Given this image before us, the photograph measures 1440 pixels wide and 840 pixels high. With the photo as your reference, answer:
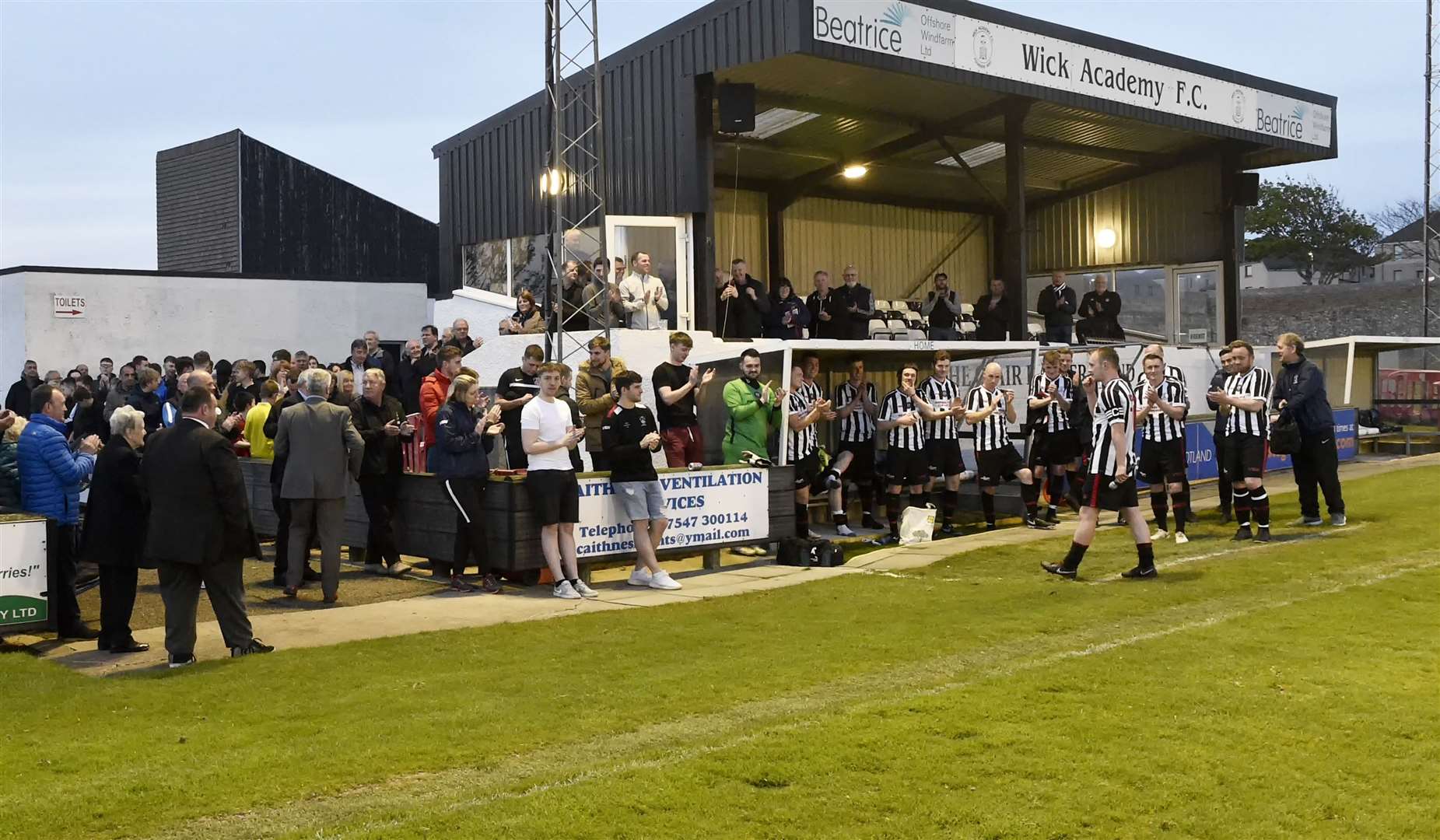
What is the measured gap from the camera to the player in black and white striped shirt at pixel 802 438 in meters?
13.6

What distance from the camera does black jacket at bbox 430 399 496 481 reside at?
35.4ft

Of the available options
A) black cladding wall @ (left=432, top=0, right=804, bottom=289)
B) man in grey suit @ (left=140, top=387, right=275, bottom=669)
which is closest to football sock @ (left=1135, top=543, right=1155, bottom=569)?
man in grey suit @ (left=140, top=387, right=275, bottom=669)

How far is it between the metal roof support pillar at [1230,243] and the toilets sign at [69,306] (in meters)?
20.6

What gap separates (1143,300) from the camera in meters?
26.9

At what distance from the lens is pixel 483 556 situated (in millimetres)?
10906

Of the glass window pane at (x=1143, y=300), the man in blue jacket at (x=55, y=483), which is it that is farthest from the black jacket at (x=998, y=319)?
the man in blue jacket at (x=55, y=483)

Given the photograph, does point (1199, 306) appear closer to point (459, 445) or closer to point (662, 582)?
point (662, 582)

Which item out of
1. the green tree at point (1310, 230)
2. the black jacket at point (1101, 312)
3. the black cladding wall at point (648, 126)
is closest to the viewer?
the black cladding wall at point (648, 126)

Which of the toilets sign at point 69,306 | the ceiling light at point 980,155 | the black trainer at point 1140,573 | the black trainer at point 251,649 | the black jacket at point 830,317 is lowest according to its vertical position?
the black trainer at point 251,649

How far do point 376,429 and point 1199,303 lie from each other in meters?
19.2

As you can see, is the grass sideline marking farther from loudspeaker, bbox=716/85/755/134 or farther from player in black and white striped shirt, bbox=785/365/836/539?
loudspeaker, bbox=716/85/755/134

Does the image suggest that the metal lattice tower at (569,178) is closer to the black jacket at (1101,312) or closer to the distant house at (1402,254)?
the black jacket at (1101,312)

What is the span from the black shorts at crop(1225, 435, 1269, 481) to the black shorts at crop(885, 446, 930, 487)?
119 inches

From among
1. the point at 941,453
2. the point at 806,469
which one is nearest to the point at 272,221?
the point at 806,469
